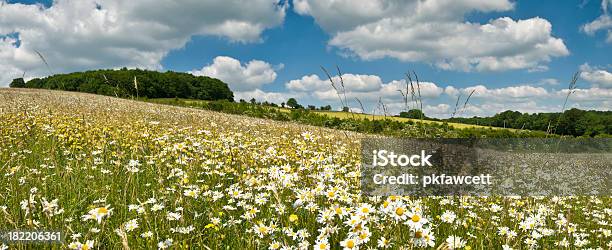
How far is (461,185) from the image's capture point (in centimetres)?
664

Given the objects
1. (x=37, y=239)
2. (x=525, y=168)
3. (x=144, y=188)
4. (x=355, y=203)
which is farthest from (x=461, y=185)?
(x=37, y=239)

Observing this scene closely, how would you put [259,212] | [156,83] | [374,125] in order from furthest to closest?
1. [156,83]
2. [374,125]
3. [259,212]

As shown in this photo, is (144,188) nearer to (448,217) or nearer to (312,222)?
(312,222)

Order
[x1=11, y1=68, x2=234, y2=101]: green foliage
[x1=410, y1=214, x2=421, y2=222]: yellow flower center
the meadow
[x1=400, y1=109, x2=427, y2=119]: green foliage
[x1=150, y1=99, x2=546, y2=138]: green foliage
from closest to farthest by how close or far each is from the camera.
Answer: [x1=410, y1=214, x2=421, y2=222]: yellow flower center < the meadow < [x1=400, y1=109, x2=427, y2=119]: green foliage < [x1=150, y1=99, x2=546, y2=138]: green foliage < [x1=11, y1=68, x2=234, y2=101]: green foliage

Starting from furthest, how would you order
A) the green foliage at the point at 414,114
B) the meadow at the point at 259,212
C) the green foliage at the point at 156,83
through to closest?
the green foliage at the point at 156,83 → the green foliage at the point at 414,114 → the meadow at the point at 259,212

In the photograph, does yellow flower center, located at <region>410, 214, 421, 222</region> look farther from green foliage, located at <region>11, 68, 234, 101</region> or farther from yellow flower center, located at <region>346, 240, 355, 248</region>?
green foliage, located at <region>11, 68, 234, 101</region>

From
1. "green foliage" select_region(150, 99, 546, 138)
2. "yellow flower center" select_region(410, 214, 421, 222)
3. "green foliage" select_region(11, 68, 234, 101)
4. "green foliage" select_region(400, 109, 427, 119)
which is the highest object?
"green foliage" select_region(11, 68, 234, 101)

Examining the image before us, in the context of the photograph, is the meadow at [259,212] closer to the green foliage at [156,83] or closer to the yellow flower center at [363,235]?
the yellow flower center at [363,235]

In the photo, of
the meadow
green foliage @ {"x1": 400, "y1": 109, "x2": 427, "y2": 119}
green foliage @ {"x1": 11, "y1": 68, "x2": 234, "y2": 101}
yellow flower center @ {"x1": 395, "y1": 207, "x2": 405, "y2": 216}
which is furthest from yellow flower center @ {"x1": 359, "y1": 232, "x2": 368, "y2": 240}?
green foliage @ {"x1": 11, "y1": 68, "x2": 234, "y2": 101}

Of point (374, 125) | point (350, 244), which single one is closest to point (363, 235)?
point (350, 244)

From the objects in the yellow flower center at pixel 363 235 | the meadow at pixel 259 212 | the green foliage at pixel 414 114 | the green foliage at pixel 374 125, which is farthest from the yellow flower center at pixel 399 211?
the green foliage at pixel 374 125

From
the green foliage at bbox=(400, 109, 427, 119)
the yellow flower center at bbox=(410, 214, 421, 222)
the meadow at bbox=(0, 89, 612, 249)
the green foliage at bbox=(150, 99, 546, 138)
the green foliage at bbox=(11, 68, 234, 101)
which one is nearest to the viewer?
the yellow flower center at bbox=(410, 214, 421, 222)

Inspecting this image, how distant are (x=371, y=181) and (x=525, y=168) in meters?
4.11

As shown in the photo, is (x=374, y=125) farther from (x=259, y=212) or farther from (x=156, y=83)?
(x=156, y=83)
